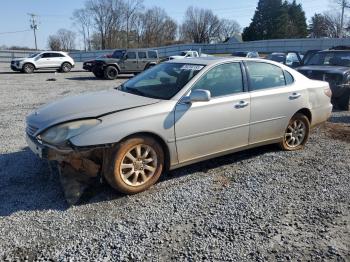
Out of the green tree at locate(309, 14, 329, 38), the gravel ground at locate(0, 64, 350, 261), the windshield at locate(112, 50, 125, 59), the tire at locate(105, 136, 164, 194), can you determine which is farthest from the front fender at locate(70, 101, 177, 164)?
the green tree at locate(309, 14, 329, 38)

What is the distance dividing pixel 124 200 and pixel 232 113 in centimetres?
184

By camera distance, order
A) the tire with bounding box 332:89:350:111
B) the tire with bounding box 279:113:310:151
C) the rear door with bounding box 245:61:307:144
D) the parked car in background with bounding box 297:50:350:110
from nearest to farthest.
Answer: the rear door with bounding box 245:61:307:144 → the tire with bounding box 279:113:310:151 → the parked car in background with bounding box 297:50:350:110 → the tire with bounding box 332:89:350:111

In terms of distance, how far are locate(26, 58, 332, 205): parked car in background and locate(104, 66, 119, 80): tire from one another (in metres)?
15.2

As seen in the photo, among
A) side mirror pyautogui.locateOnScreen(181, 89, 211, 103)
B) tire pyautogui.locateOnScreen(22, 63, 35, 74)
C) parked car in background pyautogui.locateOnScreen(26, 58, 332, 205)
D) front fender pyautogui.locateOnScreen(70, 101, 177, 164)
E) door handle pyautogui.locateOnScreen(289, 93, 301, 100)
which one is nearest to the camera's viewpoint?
front fender pyautogui.locateOnScreen(70, 101, 177, 164)

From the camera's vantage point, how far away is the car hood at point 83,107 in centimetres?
396

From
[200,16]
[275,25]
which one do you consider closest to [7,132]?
[275,25]

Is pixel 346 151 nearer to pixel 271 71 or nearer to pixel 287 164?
pixel 287 164

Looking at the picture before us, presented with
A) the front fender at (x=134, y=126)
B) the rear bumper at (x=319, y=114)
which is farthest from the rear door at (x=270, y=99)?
the front fender at (x=134, y=126)

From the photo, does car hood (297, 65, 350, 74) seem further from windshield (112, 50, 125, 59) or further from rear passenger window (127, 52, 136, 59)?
windshield (112, 50, 125, 59)

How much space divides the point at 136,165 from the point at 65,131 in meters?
0.88

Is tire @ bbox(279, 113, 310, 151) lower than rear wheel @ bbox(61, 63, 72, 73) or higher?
lower

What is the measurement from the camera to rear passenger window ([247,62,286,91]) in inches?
202

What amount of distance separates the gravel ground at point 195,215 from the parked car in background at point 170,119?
34cm

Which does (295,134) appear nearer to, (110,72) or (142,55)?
(110,72)
